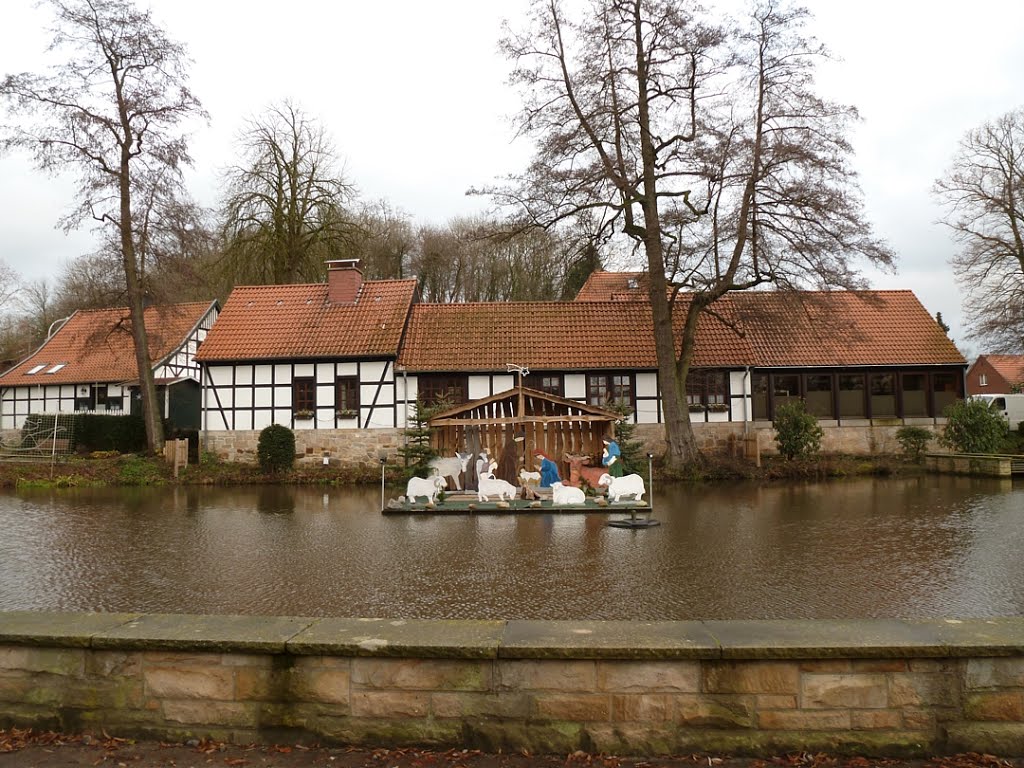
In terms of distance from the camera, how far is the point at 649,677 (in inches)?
124

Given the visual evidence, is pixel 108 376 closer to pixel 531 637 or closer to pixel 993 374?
pixel 531 637

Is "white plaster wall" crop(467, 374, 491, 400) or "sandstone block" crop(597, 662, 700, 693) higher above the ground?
"white plaster wall" crop(467, 374, 491, 400)

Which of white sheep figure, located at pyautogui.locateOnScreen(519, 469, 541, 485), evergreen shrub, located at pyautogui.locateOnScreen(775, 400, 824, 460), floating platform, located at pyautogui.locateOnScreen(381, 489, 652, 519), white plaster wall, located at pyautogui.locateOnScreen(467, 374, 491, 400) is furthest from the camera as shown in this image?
white plaster wall, located at pyautogui.locateOnScreen(467, 374, 491, 400)

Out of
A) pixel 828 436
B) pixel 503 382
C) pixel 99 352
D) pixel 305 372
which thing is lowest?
pixel 828 436

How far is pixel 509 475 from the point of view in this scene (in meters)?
16.4

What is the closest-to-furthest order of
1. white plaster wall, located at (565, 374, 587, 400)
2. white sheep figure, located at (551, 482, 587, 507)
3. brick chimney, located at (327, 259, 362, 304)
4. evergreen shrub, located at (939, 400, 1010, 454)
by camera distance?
white sheep figure, located at (551, 482, 587, 507) → evergreen shrub, located at (939, 400, 1010, 454) → white plaster wall, located at (565, 374, 587, 400) → brick chimney, located at (327, 259, 362, 304)

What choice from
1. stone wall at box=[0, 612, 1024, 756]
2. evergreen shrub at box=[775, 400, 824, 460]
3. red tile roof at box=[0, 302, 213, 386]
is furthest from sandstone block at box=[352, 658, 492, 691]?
red tile roof at box=[0, 302, 213, 386]

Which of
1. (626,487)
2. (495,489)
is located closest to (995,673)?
(626,487)

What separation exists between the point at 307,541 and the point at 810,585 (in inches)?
257

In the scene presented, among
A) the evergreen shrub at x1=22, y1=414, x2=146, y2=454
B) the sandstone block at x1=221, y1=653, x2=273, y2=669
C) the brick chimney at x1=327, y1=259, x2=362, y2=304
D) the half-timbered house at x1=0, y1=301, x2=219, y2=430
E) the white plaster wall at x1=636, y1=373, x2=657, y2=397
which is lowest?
the sandstone block at x1=221, y1=653, x2=273, y2=669

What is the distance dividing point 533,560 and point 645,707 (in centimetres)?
569

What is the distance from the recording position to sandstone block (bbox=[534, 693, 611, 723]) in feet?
10.4

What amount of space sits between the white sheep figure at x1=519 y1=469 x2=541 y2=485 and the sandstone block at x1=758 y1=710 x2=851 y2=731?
38.8 feet

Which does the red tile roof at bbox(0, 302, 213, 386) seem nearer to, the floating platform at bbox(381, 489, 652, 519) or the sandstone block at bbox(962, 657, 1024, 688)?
the floating platform at bbox(381, 489, 652, 519)
